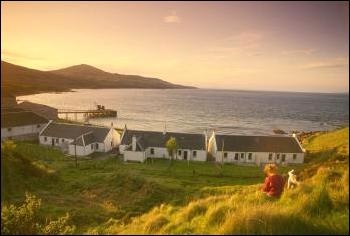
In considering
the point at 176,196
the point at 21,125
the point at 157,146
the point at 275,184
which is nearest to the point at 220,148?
the point at 157,146

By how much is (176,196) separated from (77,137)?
29.7 meters

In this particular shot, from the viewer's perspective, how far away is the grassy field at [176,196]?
8562 mm

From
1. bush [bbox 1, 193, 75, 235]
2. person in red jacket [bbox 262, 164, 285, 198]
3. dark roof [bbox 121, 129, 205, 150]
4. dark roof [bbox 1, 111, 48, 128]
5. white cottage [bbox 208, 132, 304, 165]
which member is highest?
person in red jacket [bbox 262, 164, 285, 198]

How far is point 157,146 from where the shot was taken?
168ft

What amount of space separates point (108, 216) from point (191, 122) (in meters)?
92.3

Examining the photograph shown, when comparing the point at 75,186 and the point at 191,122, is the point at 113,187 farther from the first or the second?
the point at 191,122

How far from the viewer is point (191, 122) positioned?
368ft

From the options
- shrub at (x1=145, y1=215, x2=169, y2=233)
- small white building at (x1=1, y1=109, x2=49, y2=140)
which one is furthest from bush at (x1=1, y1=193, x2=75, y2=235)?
small white building at (x1=1, y1=109, x2=49, y2=140)

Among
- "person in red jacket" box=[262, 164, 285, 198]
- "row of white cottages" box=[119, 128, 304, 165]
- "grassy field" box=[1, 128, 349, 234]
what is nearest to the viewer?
"grassy field" box=[1, 128, 349, 234]

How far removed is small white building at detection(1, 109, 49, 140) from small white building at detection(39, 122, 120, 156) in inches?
110

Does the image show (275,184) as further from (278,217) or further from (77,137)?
(77,137)

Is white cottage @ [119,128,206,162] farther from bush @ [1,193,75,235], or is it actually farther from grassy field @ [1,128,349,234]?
bush @ [1,193,75,235]

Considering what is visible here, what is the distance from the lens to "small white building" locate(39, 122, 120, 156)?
2069 inches

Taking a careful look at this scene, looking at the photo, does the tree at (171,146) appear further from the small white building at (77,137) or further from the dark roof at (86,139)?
the dark roof at (86,139)
